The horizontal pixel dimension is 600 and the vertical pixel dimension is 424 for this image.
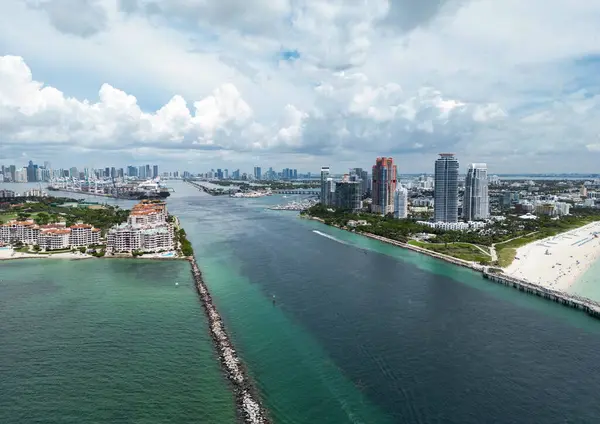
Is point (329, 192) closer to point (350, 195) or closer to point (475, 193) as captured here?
point (350, 195)

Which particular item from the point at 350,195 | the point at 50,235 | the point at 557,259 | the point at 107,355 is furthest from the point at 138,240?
the point at 350,195

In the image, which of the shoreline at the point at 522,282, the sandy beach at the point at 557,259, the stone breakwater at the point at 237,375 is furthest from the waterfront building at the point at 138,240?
the sandy beach at the point at 557,259

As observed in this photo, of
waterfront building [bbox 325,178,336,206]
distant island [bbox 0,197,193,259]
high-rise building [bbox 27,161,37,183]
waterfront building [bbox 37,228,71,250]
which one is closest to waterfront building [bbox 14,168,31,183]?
high-rise building [bbox 27,161,37,183]

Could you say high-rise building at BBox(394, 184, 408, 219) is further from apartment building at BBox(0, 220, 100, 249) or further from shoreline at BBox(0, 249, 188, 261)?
apartment building at BBox(0, 220, 100, 249)

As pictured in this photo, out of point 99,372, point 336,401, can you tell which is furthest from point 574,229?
point 99,372

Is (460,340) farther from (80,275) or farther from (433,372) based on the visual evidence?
(80,275)

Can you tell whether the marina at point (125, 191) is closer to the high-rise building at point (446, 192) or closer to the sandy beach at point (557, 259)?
the high-rise building at point (446, 192)
